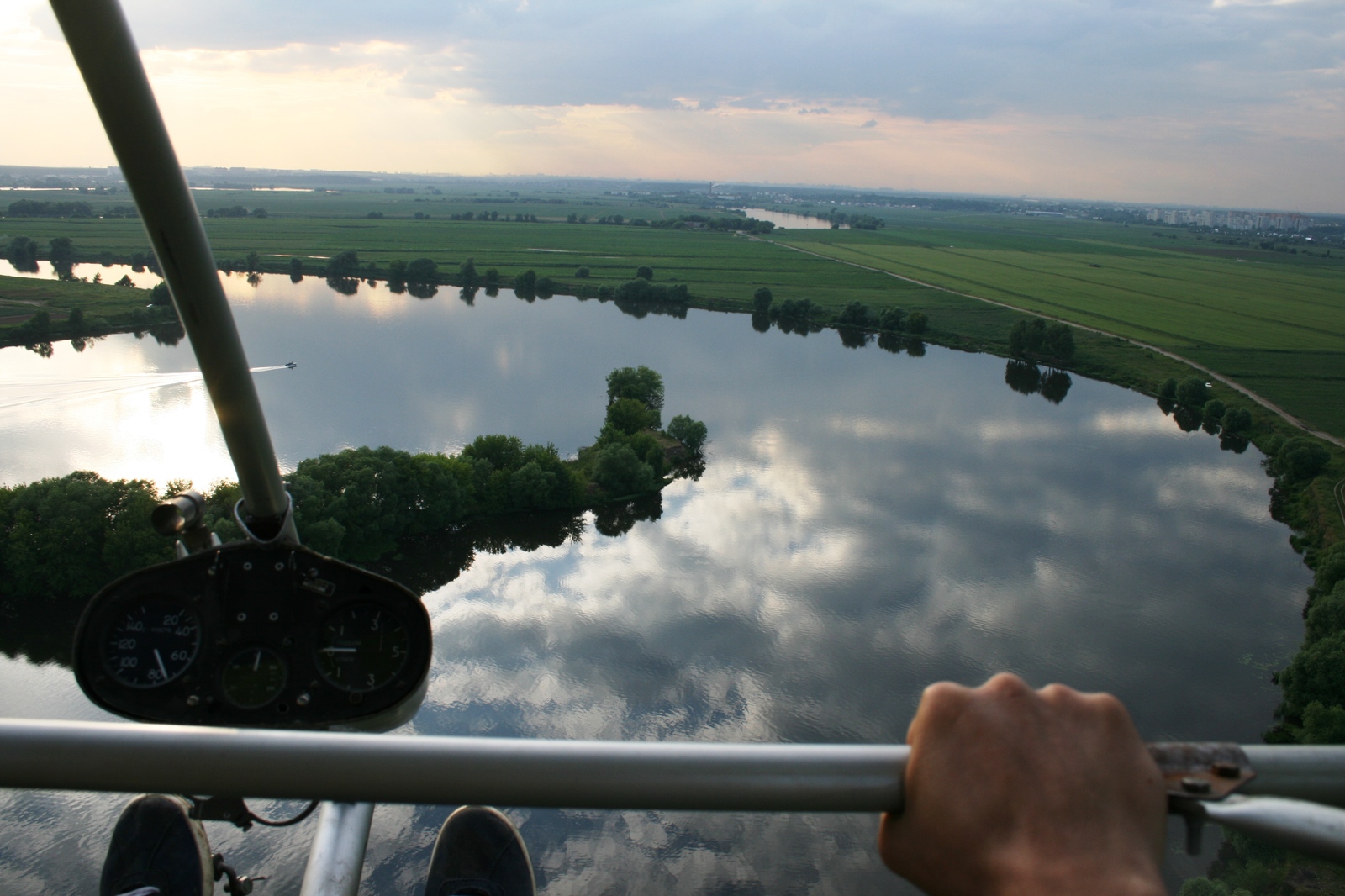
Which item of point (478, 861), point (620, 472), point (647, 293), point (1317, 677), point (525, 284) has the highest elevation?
point (478, 861)

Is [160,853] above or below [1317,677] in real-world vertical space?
above

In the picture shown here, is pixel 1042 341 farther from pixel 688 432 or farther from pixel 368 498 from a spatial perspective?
pixel 368 498

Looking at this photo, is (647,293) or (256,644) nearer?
(256,644)

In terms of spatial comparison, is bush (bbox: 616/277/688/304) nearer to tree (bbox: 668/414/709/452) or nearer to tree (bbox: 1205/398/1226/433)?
tree (bbox: 668/414/709/452)

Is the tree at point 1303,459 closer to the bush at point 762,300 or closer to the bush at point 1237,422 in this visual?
the bush at point 1237,422

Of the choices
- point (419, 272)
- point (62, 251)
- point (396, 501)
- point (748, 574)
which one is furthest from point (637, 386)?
point (419, 272)

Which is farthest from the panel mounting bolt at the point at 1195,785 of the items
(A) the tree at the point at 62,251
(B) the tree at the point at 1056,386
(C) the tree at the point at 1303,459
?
(A) the tree at the point at 62,251
